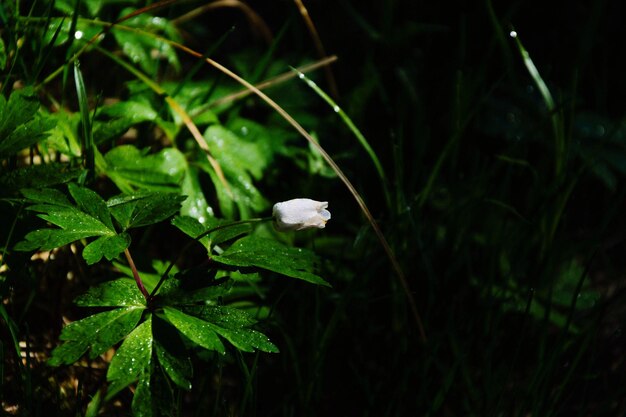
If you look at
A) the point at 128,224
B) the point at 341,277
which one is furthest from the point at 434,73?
the point at 128,224

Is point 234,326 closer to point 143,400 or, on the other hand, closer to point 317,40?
point 143,400

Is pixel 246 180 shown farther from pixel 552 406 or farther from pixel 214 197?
pixel 552 406

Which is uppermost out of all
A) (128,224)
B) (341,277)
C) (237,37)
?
(237,37)

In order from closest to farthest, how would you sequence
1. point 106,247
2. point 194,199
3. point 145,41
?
point 106,247, point 194,199, point 145,41

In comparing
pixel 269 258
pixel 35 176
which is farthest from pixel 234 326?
pixel 35 176

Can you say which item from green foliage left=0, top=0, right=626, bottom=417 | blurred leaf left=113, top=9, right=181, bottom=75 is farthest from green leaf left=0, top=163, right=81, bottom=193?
blurred leaf left=113, top=9, right=181, bottom=75

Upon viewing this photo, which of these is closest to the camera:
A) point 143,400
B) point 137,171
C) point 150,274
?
point 143,400
